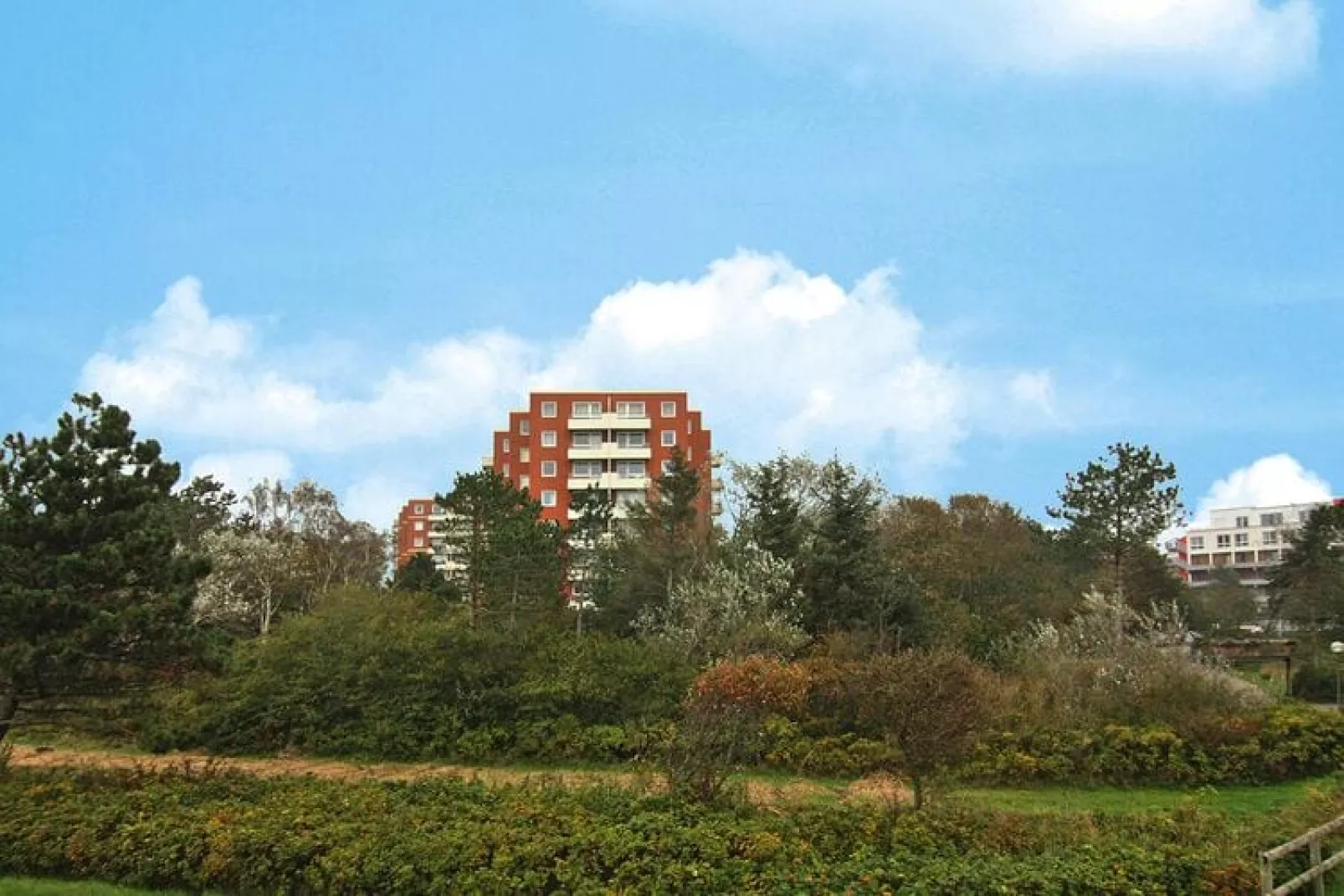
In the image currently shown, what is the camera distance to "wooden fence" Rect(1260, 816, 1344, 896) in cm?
817

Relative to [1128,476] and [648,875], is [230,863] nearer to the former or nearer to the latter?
[648,875]

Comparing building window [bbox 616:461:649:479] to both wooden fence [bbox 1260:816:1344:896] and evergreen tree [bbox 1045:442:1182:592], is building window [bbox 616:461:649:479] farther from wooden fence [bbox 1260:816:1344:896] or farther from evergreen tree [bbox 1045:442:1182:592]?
wooden fence [bbox 1260:816:1344:896]

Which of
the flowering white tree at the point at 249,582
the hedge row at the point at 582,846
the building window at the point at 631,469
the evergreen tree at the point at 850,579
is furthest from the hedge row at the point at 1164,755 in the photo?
the building window at the point at 631,469

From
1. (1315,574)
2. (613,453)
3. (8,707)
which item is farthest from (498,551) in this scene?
(1315,574)

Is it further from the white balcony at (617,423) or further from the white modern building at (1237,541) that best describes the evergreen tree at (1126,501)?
the white modern building at (1237,541)

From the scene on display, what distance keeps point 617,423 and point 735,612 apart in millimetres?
46357

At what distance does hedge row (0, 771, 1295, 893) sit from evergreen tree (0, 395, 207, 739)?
265 centimetres

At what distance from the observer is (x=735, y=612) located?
28.6m

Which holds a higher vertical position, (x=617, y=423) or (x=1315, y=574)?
(x=617, y=423)

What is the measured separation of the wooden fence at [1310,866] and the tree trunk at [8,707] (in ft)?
54.3

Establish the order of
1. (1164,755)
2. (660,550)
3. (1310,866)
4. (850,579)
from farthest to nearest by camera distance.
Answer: (660,550) → (850,579) → (1164,755) → (1310,866)

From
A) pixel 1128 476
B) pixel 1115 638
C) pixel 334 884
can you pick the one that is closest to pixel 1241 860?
pixel 334 884

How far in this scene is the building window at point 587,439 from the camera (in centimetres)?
7438

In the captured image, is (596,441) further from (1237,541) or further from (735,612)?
(1237,541)
